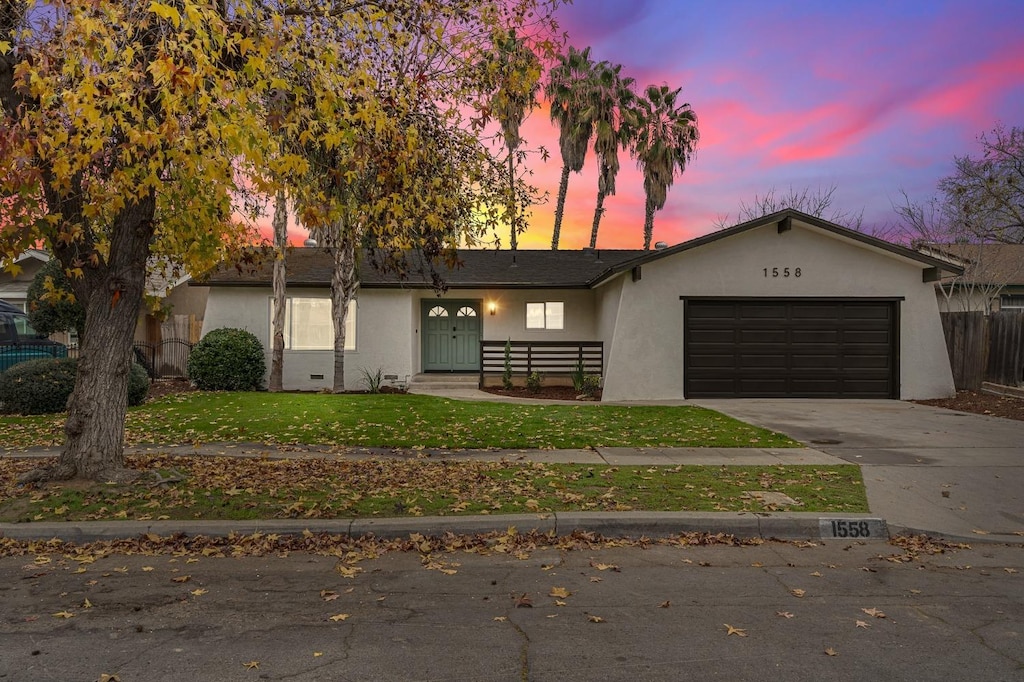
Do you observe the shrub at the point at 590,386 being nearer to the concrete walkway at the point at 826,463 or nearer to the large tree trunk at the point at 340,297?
the concrete walkway at the point at 826,463

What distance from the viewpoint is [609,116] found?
30.5m

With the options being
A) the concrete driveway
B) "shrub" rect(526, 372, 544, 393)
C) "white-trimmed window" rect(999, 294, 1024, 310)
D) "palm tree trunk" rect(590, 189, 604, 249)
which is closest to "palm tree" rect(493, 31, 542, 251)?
the concrete driveway

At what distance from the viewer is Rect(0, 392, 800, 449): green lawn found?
10.3 m

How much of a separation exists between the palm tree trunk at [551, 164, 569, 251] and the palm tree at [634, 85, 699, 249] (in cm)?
372

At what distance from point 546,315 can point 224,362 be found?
30.5 ft

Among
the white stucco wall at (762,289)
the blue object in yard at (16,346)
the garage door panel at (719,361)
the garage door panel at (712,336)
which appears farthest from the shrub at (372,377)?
the garage door panel at (719,361)

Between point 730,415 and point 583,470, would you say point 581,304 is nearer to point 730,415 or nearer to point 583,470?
point 730,415

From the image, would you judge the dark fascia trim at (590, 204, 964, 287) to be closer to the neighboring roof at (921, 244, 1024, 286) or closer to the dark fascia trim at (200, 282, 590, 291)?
the dark fascia trim at (200, 282, 590, 291)

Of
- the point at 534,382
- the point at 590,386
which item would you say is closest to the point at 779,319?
the point at 590,386

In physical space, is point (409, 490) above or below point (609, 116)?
below

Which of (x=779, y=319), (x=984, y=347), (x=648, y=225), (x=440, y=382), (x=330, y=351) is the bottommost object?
(x=440, y=382)

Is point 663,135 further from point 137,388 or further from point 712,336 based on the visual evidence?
point 137,388

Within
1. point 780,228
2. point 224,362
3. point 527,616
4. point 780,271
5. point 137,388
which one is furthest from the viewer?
point 224,362

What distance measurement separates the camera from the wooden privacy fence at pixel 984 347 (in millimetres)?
15734
